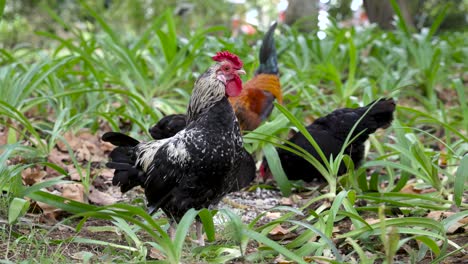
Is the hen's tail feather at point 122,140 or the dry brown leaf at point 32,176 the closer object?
the hen's tail feather at point 122,140

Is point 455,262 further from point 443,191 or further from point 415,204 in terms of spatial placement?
point 443,191

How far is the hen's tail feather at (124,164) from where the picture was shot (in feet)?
9.52

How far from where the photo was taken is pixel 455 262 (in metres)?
2.49

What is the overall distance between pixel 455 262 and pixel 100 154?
2.49m

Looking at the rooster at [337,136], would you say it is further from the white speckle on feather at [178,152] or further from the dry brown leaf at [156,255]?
the dry brown leaf at [156,255]

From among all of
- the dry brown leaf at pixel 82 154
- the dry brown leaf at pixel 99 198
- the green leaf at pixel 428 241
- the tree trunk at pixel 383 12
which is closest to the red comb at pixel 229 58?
the dry brown leaf at pixel 99 198

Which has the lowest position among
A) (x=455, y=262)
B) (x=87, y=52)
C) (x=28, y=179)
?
(x=455, y=262)

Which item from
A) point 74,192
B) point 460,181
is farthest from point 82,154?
point 460,181

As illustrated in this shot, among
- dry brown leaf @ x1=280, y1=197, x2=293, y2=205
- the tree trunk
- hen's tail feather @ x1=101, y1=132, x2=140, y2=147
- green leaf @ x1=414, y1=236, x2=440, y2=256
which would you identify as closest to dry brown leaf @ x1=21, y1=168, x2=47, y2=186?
hen's tail feather @ x1=101, y1=132, x2=140, y2=147

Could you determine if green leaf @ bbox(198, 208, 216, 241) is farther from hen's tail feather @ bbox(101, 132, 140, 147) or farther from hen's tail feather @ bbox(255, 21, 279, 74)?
hen's tail feather @ bbox(255, 21, 279, 74)

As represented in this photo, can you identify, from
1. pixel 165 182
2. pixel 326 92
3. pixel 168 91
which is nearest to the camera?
pixel 165 182

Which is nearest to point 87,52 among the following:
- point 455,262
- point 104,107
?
point 104,107

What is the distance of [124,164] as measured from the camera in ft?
9.66

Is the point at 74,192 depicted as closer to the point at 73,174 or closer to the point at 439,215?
the point at 73,174
